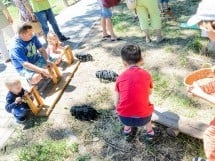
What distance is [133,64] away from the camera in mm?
3217

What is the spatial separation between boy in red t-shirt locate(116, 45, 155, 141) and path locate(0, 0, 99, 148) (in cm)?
186

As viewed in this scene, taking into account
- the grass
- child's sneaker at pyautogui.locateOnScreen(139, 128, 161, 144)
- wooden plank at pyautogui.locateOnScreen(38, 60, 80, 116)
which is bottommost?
child's sneaker at pyautogui.locateOnScreen(139, 128, 161, 144)

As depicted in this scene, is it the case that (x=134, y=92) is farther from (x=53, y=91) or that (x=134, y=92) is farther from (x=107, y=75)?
(x=53, y=91)

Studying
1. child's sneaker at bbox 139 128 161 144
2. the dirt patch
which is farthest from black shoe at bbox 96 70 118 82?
child's sneaker at bbox 139 128 161 144

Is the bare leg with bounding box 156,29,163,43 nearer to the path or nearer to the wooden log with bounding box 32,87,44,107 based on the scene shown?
the path

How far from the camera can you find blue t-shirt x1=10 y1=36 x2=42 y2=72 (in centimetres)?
480

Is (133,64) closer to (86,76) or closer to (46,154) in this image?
(46,154)

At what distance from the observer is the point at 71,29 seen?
773 cm

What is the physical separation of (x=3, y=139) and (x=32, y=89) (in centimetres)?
78

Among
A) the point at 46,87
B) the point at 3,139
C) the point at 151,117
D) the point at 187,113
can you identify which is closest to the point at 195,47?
the point at 187,113

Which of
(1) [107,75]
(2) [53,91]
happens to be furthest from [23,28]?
(1) [107,75]

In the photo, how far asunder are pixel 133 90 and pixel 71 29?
483 cm

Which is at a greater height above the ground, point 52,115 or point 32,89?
point 32,89

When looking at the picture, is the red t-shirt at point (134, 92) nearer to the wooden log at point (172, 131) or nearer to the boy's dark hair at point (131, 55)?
the boy's dark hair at point (131, 55)
